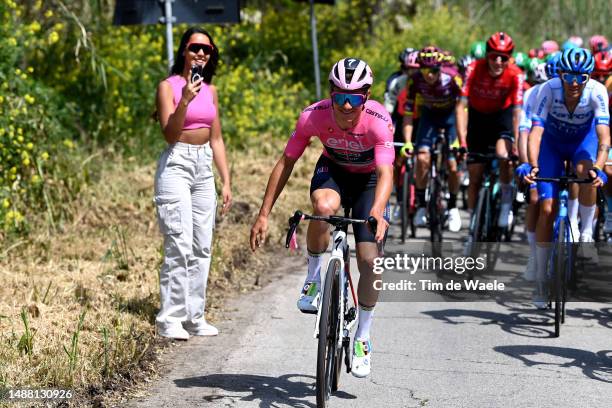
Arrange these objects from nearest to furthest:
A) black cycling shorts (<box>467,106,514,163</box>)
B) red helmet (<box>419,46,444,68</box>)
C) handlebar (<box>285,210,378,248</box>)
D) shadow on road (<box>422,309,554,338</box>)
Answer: handlebar (<box>285,210,378,248</box>) → shadow on road (<box>422,309,554,338</box>) → black cycling shorts (<box>467,106,514,163</box>) → red helmet (<box>419,46,444,68</box>)

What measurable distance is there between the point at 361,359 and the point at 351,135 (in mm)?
1373

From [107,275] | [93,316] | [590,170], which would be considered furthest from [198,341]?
[590,170]

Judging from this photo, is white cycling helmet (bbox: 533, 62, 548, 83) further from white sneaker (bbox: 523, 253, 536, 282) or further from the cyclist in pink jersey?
the cyclist in pink jersey

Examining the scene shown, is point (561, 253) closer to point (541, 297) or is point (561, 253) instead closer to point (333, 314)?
point (541, 297)

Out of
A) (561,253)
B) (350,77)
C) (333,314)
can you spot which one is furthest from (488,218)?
(333,314)

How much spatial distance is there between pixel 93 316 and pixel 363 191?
243cm

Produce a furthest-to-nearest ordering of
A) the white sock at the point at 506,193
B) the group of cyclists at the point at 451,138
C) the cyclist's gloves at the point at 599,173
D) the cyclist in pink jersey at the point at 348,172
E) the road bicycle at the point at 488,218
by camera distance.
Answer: the white sock at the point at 506,193 < the road bicycle at the point at 488,218 < the cyclist's gloves at the point at 599,173 < the group of cyclists at the point at 451,138 < the cyclist in pink jersey at the point at 348,172

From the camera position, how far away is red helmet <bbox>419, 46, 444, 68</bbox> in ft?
38.0

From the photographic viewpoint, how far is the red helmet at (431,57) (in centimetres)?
1157

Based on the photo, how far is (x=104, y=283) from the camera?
30.6 ft

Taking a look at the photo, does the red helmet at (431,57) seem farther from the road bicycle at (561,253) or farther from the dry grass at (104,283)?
the road bicycle at (561,253)

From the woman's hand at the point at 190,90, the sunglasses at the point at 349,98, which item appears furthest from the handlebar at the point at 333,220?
the woman's hand at the point at 190,90

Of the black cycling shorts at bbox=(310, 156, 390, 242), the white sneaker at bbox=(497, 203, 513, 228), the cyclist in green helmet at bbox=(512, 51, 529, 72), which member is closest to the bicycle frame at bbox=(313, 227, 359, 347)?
the black cycling shorts at bbox=(310, 156, 390, 242)

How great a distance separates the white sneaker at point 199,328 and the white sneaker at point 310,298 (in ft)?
5.85
